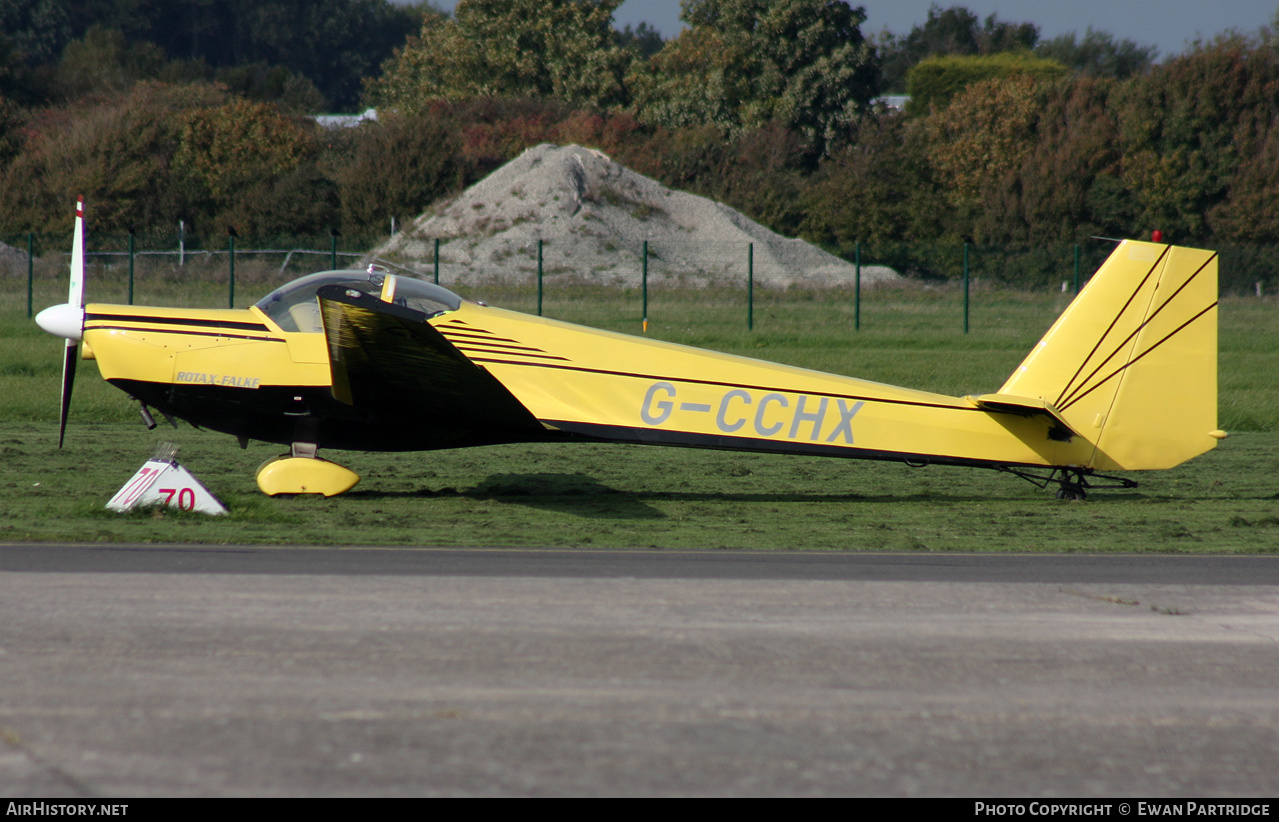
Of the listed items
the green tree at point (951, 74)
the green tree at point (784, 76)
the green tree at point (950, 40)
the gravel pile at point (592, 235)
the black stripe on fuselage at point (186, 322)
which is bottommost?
the black stripe on fuselage at point (186, 322)

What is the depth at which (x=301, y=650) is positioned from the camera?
223 inches

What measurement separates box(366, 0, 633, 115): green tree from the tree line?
127 mm

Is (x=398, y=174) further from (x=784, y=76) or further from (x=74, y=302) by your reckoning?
(x=74, y=302)

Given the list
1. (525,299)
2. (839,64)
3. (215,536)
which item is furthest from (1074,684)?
(839,64)

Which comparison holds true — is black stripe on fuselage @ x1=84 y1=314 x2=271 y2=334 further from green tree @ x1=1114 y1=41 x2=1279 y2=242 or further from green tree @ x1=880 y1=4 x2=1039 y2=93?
green tree @ x1=880 y1=4 x2=1039 y2=93

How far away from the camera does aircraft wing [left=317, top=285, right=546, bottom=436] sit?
8.74m

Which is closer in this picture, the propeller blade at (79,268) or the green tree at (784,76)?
the propeller blade at (79,268)

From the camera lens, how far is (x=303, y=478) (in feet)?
32.5

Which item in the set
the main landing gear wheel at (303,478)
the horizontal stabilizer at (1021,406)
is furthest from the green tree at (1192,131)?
the main landing gear wheel at (303,478)

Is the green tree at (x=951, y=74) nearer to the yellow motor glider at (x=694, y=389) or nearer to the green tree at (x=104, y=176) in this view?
the green tree at (x=104, y=176)

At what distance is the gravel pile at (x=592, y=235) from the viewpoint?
1481 inches

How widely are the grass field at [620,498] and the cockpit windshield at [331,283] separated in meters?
1.53
